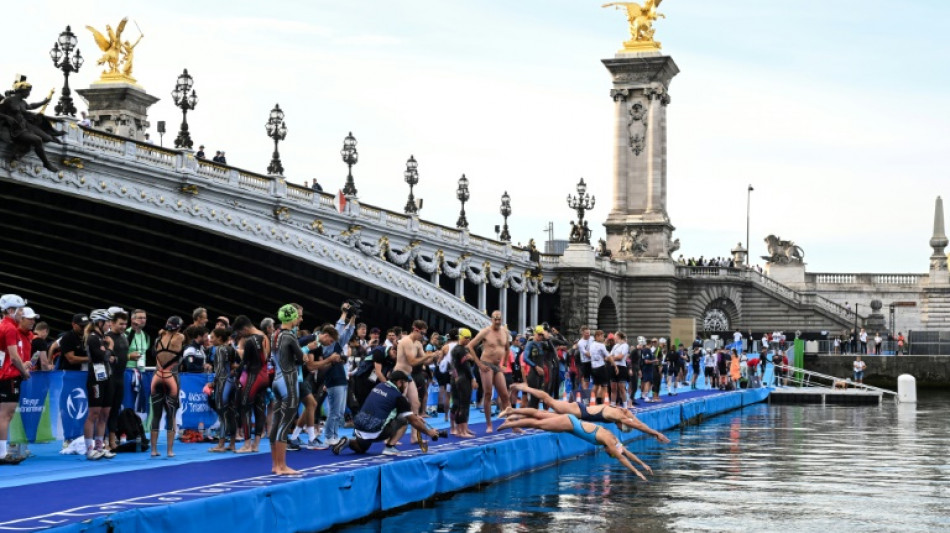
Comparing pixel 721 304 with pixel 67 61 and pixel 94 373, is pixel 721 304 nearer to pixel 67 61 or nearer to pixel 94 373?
pixel 67 61

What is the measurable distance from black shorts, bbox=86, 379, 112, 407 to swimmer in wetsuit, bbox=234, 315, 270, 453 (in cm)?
175

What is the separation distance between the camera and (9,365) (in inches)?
659

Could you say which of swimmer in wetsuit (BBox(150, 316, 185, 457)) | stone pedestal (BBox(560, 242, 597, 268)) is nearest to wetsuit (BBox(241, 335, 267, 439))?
swimmer in wetsuit (BBox(150, 316, 185, 457))

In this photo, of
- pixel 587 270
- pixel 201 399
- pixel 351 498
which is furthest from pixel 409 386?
pixel 587 270

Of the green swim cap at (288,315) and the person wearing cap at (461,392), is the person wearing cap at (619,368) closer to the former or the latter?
the person wearing cap at (461,392)

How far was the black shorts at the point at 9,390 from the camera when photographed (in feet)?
55.1

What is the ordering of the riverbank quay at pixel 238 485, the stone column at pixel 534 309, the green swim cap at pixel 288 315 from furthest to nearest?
the stone column at pixel 534 309, the green swim cap at pixel 288 315, the riverbank quay at pixel 238 485

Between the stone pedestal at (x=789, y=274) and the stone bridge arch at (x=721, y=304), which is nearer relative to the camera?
the stone bridge arch at (x=721, y=304)

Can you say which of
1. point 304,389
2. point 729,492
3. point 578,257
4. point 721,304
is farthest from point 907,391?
point 304,389

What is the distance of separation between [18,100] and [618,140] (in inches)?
2093

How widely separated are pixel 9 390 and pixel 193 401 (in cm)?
495

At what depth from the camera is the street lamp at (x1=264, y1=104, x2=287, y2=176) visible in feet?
172

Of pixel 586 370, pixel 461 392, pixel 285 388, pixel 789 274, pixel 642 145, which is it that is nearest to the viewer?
pixel 285 388

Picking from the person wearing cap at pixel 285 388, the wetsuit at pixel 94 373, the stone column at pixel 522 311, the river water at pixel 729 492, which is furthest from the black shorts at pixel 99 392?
the stone column at pixel 522 311
